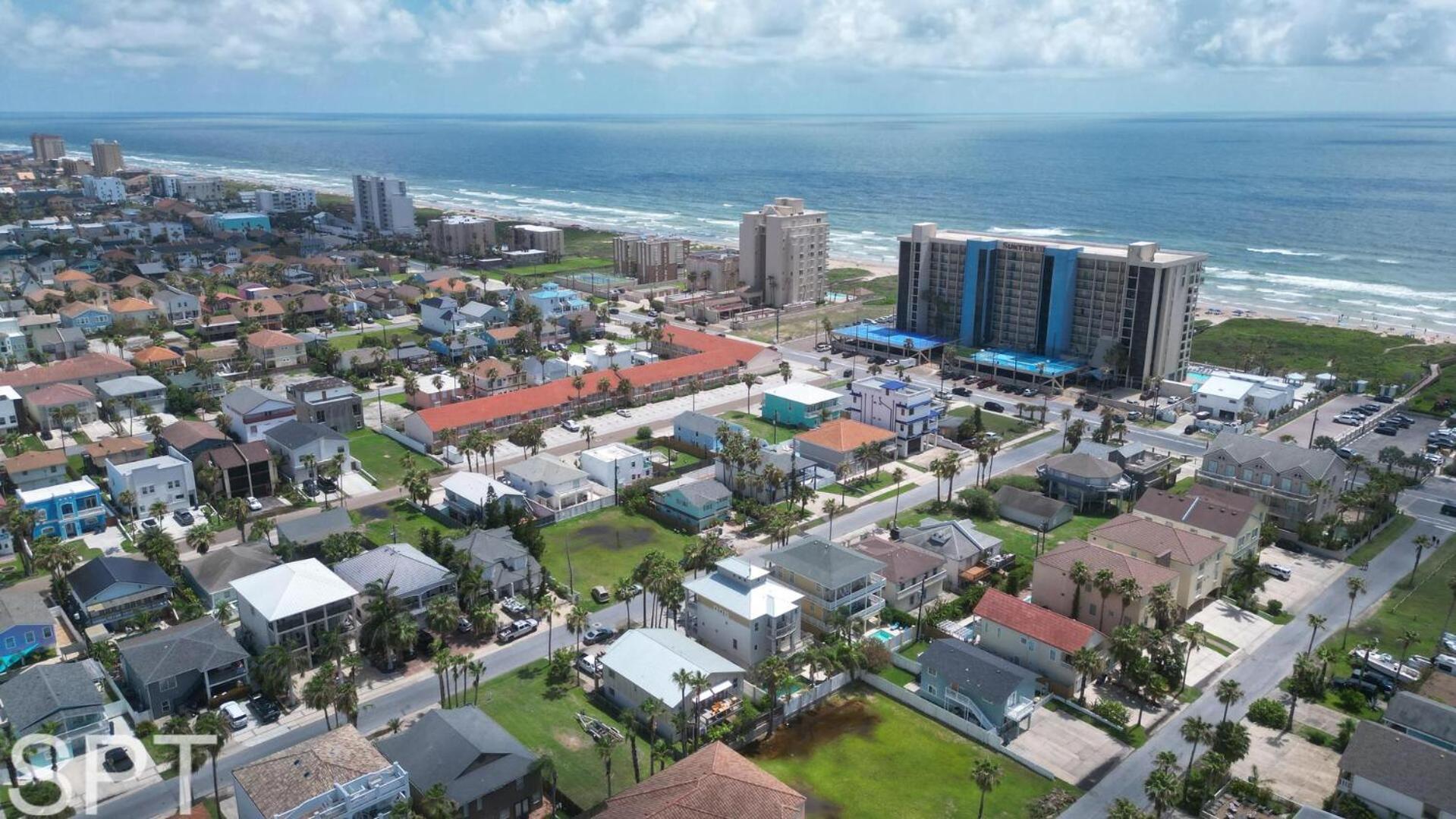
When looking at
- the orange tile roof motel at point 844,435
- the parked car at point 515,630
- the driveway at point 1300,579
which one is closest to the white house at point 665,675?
the parked car at point 515,630

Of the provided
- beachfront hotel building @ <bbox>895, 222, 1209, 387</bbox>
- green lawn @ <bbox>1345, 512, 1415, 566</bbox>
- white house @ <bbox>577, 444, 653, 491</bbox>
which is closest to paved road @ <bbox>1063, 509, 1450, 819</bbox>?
green lawn @ <bbox>1345, 512, 1415, 566</bbox>

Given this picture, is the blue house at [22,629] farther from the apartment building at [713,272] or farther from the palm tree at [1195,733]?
the apartment building at [713,272]

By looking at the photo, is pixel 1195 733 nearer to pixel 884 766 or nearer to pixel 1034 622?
pixel 1034 622

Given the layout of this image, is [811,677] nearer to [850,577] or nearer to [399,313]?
[850,577]

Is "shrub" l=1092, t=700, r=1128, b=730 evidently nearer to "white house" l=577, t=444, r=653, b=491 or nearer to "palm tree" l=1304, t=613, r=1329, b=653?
"palm tree" l=1304, t=613, r=1329, b=653

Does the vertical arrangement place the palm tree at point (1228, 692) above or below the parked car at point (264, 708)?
above

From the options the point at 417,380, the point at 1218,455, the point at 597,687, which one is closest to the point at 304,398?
the point at 417,380
